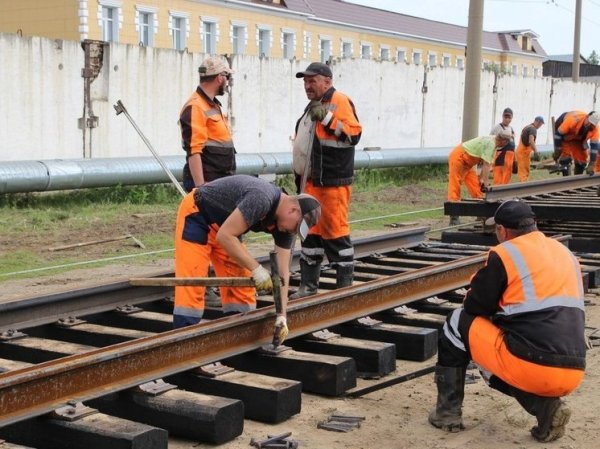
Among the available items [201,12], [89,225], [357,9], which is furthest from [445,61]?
[89,225]

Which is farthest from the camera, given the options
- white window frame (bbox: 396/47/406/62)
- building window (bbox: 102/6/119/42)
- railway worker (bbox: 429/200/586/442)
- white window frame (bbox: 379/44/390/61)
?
white window frame (bbox: 396/47/406/62)

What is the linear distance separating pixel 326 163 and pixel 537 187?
660cm

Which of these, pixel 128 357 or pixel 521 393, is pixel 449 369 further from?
pixel 128 357

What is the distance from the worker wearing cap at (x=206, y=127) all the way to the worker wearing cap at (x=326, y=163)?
0.67m

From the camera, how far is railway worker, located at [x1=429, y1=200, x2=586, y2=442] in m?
4.74

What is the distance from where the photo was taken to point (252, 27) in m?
51.1

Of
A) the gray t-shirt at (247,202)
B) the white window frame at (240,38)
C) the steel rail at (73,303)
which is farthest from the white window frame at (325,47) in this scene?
the gray t-shirt at (247,202)

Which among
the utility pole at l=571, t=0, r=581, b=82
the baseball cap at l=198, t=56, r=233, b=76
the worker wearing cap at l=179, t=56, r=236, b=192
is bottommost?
the worker wearing cap at l=179, t=56, r=236, b=192

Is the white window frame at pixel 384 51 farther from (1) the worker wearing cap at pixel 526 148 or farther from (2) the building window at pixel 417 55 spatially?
(1) the worker wearing cap at pixel 526 148

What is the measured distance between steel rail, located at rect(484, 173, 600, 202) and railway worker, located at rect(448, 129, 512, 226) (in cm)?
54

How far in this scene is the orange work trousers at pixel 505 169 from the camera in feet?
54.3

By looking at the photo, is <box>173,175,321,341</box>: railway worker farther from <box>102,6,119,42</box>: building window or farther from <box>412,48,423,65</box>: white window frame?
<box>412,48,423,65</box>: white window frame

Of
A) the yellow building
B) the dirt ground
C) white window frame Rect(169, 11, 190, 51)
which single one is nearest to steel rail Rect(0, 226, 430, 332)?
the dirt ground

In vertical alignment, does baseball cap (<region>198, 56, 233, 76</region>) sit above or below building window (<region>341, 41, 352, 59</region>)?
below
